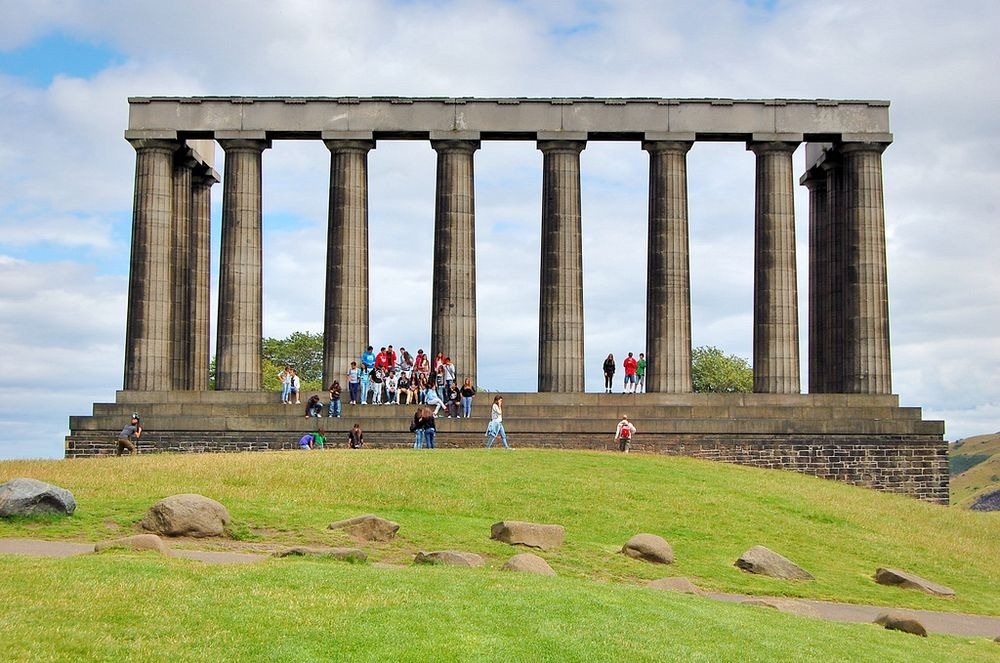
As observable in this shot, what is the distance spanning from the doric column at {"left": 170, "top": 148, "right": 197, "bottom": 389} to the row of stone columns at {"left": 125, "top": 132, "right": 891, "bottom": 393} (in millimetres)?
1940

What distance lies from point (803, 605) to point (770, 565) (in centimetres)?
452

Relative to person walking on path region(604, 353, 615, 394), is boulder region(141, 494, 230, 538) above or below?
below

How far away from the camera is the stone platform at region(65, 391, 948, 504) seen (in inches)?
2207

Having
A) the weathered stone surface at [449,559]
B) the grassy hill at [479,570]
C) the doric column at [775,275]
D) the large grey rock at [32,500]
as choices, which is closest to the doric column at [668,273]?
the doric column at [775,275]

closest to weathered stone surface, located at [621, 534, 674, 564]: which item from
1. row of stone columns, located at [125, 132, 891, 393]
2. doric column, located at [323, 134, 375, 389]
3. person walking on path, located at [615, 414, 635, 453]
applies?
person walking on path, located at [615, 414, 635, 453]

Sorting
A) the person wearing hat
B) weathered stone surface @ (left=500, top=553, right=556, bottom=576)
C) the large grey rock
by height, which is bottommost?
weathered stone surface @ (left=500, top=553, right=556, bottom=576)

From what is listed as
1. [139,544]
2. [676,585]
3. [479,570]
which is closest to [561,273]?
[676,585]

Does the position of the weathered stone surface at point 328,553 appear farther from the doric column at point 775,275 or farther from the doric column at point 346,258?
the doric column at point 775,275

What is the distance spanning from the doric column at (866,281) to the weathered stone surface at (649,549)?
33.0 metres

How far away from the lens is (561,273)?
2430 inches

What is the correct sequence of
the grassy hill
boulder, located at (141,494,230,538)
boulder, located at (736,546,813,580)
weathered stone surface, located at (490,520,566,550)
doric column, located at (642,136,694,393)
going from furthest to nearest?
doric column, located at (642,136,694,393) → boulder, located at (736,546,813,580) → weathered stone surface, located at (490,520,566,550) → boulder, located at (141,494,230,538) → the grassy hill

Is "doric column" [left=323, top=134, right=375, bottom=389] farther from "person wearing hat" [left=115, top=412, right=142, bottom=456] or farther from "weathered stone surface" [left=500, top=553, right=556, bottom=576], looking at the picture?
"weathered stone surface" [left=500, top=553, right=556, bottom=576]

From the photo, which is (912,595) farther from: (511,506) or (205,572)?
(205,572)

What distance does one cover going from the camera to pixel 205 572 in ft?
72.6
